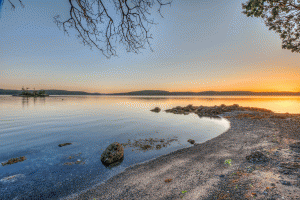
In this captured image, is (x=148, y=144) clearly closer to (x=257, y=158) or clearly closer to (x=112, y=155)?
(x=112, y=155)

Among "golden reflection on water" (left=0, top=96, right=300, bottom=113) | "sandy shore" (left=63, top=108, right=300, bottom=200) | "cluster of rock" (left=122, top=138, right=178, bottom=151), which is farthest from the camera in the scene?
"golden reflection on water" (left=0, top=96, right=300, bottom=113)

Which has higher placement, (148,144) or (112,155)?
(112,155)

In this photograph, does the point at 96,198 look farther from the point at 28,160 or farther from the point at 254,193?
the point at 28,160

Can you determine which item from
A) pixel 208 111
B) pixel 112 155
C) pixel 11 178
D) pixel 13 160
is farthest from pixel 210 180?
pixel 208 111

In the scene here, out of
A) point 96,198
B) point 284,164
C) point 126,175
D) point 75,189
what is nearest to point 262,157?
point 284,164

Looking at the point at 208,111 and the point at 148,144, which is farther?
the point at 208,111

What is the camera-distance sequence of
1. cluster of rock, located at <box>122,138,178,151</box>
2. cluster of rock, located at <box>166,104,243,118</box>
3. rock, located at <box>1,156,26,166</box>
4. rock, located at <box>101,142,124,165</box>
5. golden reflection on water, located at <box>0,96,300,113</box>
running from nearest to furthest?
1. rock, located at <box>1,156,26,166</box>
2. rock, located at <box>101,142,124,165</box>
3. cluster of rock, located at <box>122,138,178,151</box>
4. cluster of rock, located at <box>166,104,243,118</box>
5. golden reflection on water, located at <box>0,96,300,113</box>

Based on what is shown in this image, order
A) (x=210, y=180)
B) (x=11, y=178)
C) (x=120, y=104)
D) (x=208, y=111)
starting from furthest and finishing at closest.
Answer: (x=120, y=104) < (x=208, y=111) < (x=11, y=178) < (x=210, y=180)

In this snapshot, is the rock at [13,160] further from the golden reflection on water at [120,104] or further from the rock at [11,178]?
the golden reflection on water at [120,104]

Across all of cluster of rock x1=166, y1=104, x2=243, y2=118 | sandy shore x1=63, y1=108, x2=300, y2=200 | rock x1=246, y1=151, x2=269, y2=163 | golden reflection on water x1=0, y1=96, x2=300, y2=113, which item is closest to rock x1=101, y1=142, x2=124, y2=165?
sandy shore x1=63, y1=108, x2=300, y2=200

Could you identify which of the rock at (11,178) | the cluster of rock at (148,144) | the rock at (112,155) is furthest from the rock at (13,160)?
the cluster of rock at (148,144)

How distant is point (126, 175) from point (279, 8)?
14.8 meters

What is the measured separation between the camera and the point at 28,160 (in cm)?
755

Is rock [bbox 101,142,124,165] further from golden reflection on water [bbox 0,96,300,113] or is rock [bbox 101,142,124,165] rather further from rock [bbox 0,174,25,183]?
golden reflection on water [bbox 0,96,300,113]
